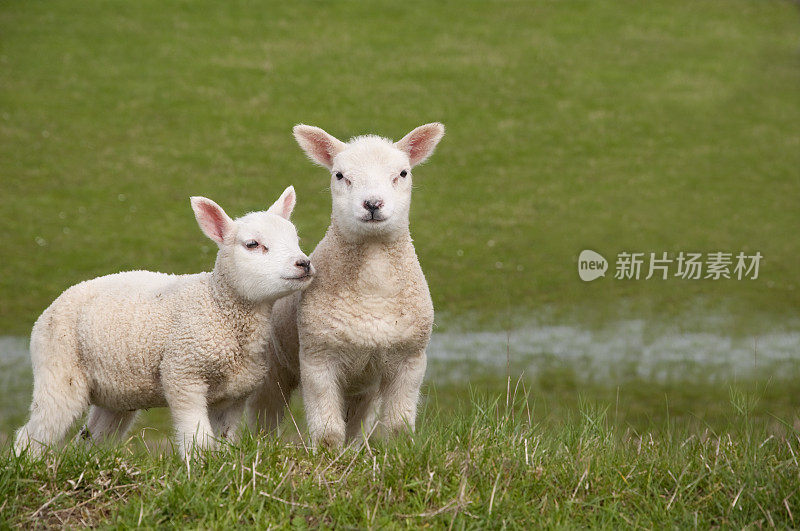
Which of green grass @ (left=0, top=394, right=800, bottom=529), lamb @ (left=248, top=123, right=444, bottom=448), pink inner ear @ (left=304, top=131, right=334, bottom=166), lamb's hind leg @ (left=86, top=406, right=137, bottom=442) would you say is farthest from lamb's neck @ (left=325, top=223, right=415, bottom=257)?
lamb's hind leg @ (left=86, top=406, right=137, bottom=442)

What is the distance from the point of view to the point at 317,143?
558 centimetres

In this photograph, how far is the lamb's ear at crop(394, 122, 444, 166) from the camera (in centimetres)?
555

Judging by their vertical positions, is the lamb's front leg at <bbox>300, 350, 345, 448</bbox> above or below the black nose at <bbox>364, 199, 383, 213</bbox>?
below

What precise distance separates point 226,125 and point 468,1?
39.2 ft

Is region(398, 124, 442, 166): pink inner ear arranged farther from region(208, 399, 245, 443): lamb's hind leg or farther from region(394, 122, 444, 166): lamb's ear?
region(208, 399, 245, 443): lamb's hind leg

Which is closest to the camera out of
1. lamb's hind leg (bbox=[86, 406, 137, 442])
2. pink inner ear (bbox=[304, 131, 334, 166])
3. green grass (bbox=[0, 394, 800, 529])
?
green grass (bbox=[0, 394, 800, 529])

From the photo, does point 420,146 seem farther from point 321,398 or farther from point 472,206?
point 472,206

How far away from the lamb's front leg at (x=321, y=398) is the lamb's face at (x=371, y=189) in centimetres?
76

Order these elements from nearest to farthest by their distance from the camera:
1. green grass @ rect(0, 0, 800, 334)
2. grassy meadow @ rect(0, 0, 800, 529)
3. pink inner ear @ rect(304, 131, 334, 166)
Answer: grassy meadow @ rect(0, 0, 800, 529), pink inner ear @ rect(304, 131, 334, 166), green grass @ rect(0, 0, 800, 334)

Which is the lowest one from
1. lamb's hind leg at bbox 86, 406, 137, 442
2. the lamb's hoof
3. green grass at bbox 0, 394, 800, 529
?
lamb's hind leg at bbox 86, 406, 137, 442

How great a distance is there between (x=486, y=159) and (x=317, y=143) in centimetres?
1543

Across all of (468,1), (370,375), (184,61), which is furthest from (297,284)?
(468,1)

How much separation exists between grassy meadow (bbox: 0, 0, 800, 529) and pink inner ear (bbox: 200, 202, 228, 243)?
124cm

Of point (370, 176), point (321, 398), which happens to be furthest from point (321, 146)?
point (321, 398)
